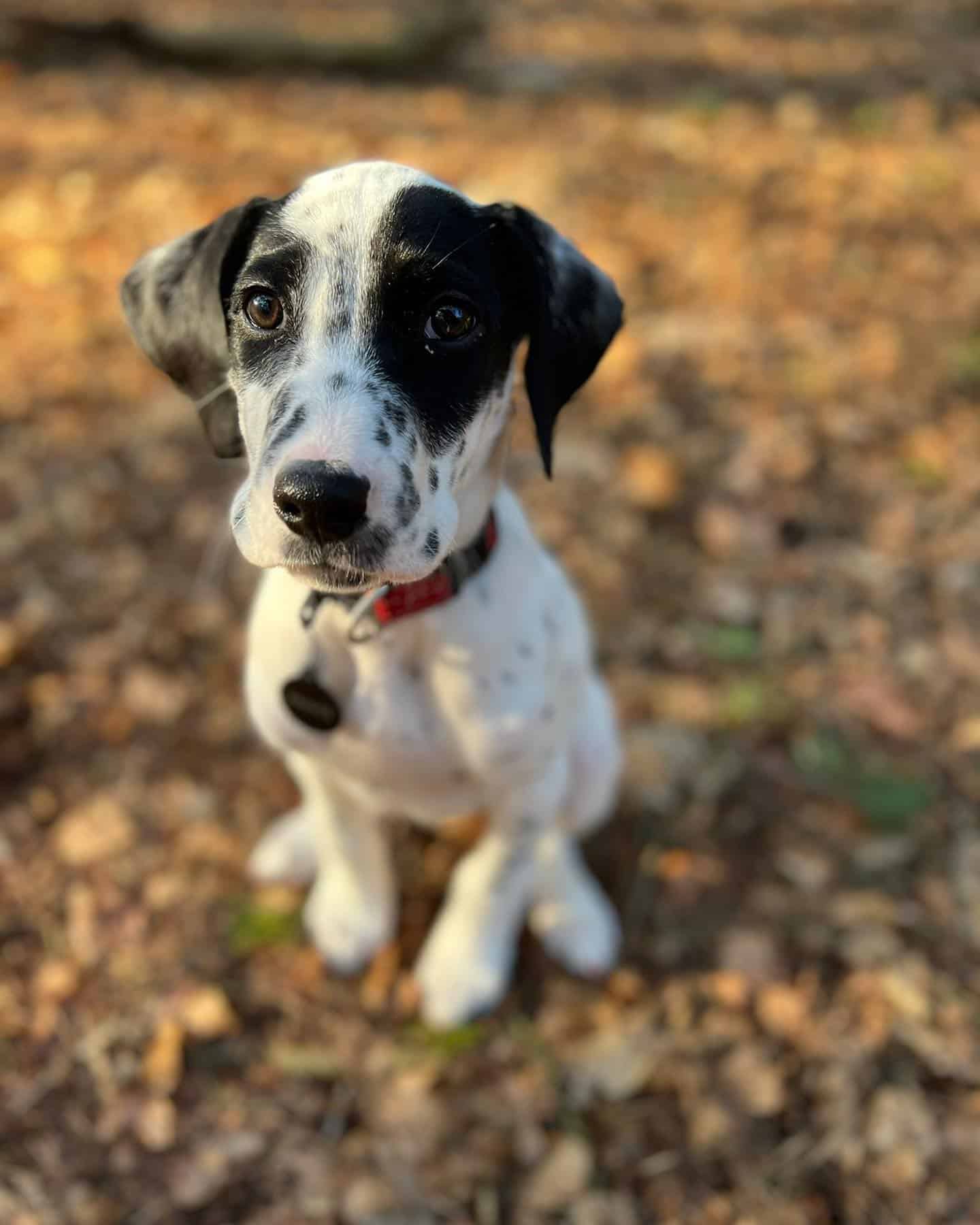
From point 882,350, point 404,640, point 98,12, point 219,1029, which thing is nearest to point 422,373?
point 404,640

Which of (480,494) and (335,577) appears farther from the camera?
(480,494)

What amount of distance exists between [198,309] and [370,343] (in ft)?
1.37

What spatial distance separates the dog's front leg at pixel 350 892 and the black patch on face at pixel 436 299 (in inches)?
53.0

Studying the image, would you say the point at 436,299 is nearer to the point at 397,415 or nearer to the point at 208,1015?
the point at 397,415

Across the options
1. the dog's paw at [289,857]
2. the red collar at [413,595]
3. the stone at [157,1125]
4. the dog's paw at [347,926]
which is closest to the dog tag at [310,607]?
the red collar at [413,595]

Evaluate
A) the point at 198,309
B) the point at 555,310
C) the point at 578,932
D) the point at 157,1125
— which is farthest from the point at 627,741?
the point at 198,309

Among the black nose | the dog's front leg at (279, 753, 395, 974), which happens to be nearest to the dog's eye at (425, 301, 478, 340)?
the black nose

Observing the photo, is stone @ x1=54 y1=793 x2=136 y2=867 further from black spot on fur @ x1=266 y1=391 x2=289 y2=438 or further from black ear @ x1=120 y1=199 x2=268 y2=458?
black spot on fur @ x1=266 y1=391 x2=289 y2=438

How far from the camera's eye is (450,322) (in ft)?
6.73

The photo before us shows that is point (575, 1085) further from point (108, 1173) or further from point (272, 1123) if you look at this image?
point (108, 1173)

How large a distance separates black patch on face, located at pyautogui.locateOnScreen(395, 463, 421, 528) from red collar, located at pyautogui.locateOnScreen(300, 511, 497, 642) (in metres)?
0.34

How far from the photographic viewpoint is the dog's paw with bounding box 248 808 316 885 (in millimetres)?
3439

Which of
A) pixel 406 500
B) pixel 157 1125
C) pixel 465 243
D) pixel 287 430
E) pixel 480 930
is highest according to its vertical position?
pixel 465 243

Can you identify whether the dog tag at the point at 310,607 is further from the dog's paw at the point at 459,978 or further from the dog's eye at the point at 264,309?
the dog's paw at the point at 459,978
